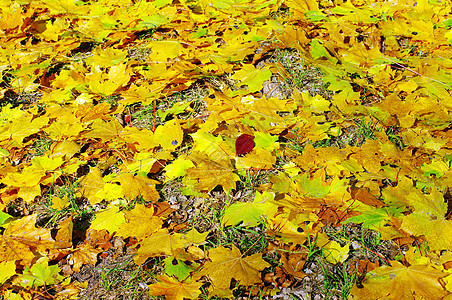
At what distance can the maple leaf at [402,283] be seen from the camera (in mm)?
1395

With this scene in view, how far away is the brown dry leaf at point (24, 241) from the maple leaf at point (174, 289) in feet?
2.05

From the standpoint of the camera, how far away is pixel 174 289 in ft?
4.96

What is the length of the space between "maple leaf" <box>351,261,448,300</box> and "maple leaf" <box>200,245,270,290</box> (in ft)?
1.37

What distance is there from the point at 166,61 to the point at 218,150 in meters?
1.04

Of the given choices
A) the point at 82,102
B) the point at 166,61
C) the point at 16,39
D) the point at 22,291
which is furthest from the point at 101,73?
the point at 22,291

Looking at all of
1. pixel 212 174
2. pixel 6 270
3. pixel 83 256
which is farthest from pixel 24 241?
pixel 212 174

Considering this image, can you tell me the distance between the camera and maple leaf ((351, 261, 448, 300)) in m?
1.39

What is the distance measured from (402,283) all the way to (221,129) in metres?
1.27

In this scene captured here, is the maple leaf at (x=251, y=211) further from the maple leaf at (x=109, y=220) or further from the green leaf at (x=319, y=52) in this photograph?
the green leaf at (x=319, y=52)

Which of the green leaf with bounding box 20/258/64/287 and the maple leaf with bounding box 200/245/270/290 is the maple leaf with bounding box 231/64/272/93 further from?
the green leaf with bounding box 20/258/64/287

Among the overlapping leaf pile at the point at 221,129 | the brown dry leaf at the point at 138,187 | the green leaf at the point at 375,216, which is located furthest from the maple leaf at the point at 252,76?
the green leaf at the point at 375,216

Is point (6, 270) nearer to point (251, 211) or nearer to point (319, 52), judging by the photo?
point (251, 211)

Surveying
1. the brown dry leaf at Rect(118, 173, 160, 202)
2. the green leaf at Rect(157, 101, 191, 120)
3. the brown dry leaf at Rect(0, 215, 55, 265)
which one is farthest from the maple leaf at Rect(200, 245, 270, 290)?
the green leaf at Rect(157, 101, 191, 120)

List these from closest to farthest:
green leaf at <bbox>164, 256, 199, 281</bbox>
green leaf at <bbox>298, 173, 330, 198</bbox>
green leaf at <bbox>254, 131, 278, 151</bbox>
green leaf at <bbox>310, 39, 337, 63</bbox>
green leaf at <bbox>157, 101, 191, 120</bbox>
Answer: green leaf at <bbox>164, 256, 199, 281</bbox> < green leaf at <bbox>298, 173, 330, 198</bbox> < green leaf at <bbox>254, 131, 278, 151</bbox> < green leaf at <bbox>157, 101, 191, 120</bbox> < green leaf at <bbox>310, 39, 337, 63</bbox>
